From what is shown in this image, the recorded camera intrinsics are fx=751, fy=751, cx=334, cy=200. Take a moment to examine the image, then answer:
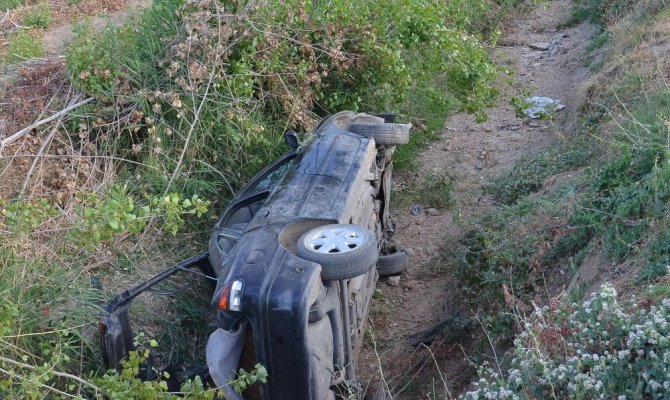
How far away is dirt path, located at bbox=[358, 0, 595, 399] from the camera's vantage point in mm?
6023

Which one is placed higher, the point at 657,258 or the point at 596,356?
the point at 596,356

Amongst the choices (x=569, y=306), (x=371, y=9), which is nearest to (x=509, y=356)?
(x=569, y=306)

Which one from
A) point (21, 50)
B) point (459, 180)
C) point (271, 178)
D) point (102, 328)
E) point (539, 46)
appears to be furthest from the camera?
point (539, 46)

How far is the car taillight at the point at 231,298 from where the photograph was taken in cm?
418

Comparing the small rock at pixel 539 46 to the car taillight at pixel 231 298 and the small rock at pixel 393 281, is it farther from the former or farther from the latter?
the car taillight at pixel 231 298

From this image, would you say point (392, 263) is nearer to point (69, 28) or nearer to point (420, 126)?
point (420, 126)

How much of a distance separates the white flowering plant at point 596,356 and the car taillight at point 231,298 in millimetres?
1352

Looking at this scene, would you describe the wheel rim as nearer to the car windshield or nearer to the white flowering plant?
the white flowering plant

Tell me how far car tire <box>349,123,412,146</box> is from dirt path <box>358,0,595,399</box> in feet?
4.37

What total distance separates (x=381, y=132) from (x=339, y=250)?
7.87ft

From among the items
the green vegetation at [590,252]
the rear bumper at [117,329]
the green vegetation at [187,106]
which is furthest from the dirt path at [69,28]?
the rear bumper at [117,329]

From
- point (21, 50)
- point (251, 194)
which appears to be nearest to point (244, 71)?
point (251, 194)

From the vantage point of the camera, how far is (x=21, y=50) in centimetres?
892

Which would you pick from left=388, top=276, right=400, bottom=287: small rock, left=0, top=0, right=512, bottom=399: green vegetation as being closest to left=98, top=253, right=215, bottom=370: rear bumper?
left=0, top=0, right=512, bottom=399: green vegetation
